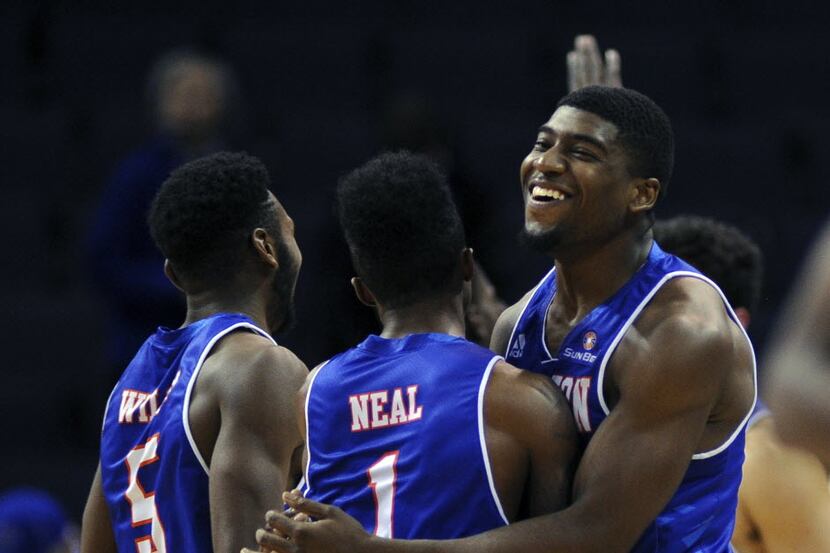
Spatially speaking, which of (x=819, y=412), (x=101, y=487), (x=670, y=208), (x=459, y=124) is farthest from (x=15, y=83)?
(x=819, y=412)

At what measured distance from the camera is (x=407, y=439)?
3.17m

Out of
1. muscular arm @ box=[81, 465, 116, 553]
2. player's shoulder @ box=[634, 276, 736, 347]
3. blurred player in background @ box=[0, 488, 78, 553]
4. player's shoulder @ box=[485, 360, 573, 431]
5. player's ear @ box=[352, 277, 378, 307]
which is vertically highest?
player's ear @ box=[352, 277, 378, 307]

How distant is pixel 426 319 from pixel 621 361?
0.44m

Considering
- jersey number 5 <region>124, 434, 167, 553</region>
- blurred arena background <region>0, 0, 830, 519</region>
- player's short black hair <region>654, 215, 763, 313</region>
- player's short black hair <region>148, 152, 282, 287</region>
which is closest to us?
jersey number 5 <region>124, 434, 167, 553</region>

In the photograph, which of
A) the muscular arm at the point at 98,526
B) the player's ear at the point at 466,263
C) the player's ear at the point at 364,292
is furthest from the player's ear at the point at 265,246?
the muscular arm at the point at 98,526

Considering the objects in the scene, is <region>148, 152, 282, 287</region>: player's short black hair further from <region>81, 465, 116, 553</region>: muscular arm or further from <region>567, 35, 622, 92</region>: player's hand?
<region>567, 35, 622, 92</region>: player's hand

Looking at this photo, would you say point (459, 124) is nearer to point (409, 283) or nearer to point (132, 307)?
point (132, 307)

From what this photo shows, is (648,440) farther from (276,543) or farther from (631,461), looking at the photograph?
(276,543)

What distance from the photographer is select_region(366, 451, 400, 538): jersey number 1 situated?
10.3 feet

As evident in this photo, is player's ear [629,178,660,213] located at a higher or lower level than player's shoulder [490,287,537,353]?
higher

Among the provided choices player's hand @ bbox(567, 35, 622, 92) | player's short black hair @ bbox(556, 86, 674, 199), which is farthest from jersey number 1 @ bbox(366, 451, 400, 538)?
player's hand @ bbox(567, 35, 622, 92)

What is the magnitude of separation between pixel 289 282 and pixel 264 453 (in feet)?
1.80

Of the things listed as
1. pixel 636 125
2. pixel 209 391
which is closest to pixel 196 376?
pixel 209 391

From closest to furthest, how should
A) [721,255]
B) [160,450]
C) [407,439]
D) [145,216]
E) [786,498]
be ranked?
1. [407,439]
2. [160,450]
3. [786,498]
4. [721,255]
5. [145,216]
